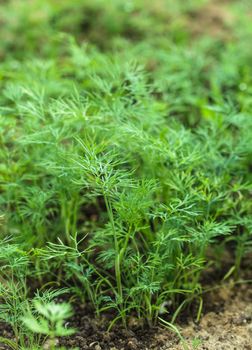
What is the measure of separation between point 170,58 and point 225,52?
2.07ft

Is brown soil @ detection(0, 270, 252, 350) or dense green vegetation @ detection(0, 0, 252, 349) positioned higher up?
dense green vegetation @ detection(0, 0, 252, 349)

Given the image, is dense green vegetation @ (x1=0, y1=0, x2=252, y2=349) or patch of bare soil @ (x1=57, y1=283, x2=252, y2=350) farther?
patch of bare soil @ (x1=57, y1=283, x2=252, y2=350)

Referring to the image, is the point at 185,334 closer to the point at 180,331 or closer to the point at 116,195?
the point at 180,331

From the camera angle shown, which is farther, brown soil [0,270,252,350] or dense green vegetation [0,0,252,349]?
brown soil [0,270,252,350]

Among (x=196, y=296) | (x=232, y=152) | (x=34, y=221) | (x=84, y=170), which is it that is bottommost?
(x=196, y=296)

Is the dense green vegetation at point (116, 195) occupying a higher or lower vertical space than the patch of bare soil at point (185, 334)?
higher

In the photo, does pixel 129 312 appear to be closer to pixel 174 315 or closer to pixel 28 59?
pixel 174 315

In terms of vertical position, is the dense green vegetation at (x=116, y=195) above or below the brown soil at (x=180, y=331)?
above

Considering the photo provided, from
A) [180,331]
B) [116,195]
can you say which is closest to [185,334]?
[180,331]

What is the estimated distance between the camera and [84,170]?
2127 mm

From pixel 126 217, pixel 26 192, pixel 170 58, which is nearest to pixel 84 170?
pixel 126 217

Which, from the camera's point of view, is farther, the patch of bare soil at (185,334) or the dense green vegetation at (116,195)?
the patch of bare soil at (185,334)

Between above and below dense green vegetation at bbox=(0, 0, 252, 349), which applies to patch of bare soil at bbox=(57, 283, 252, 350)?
below

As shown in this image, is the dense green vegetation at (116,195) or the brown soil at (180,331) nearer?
the dense green vegetation at (116,195)
